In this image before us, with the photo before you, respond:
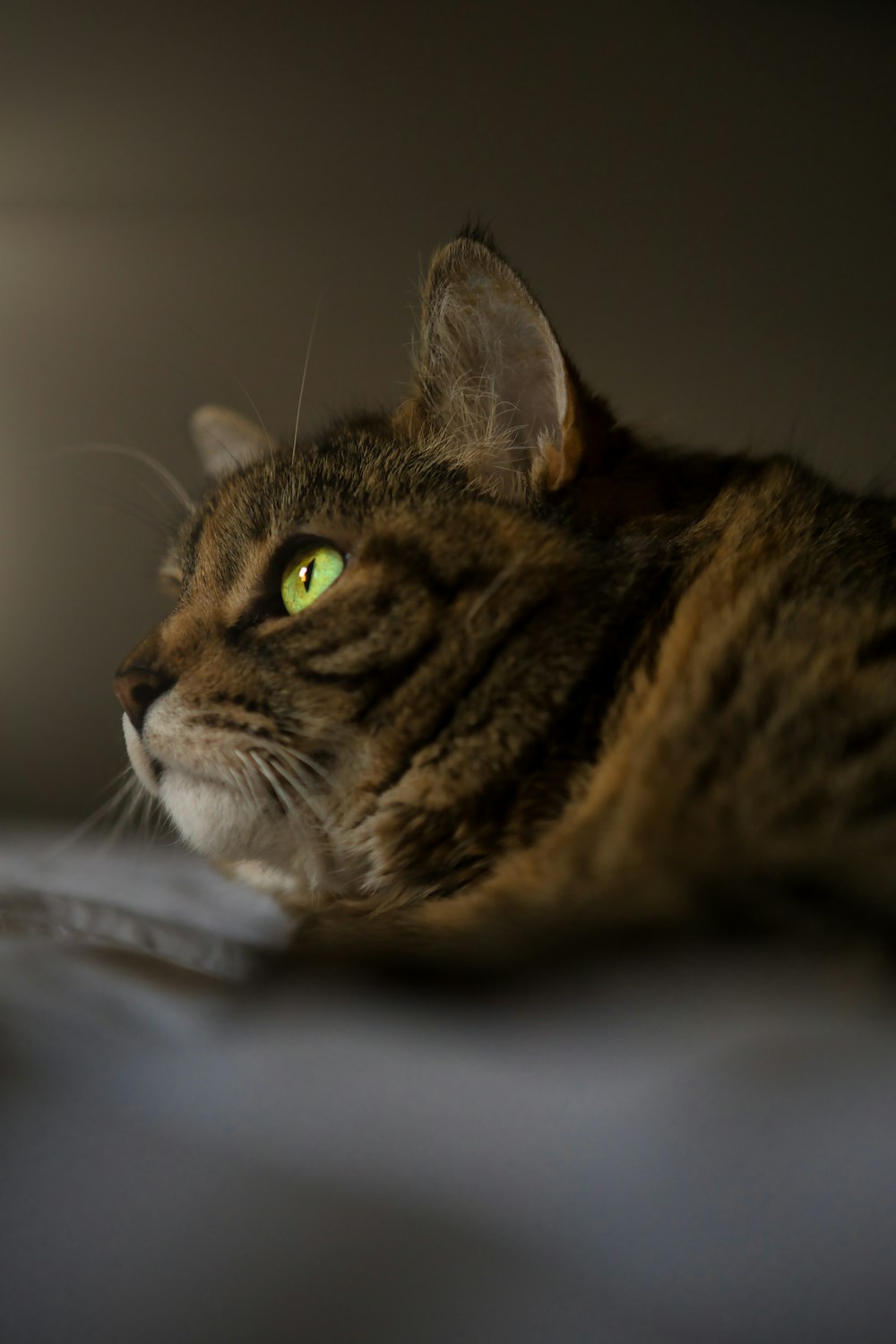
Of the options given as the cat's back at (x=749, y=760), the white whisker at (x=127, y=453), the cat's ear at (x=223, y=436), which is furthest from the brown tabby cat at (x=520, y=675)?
the white whisker at (x=127, y=453)

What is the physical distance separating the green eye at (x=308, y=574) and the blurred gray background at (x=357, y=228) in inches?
13.7

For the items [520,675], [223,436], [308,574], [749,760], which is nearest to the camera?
[749,760]

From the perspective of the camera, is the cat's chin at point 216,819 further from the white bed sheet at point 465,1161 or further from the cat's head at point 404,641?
the white bed sheet at point 465,1161

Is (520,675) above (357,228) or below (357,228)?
below

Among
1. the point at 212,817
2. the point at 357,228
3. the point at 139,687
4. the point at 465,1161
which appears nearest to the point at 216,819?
the point at 212,817

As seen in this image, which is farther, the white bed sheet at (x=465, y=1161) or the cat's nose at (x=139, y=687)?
the cat's nose at (x=139, y=687)

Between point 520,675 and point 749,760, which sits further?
point 520,675

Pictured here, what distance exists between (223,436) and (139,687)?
1.52 ft

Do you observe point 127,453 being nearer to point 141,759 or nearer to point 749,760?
point 141,759

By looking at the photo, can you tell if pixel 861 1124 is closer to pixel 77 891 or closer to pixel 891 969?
pixel 891 969

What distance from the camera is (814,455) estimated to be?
1238 mm

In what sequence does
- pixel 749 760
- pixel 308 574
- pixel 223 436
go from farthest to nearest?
pixel 223 436
pixel 308 574
pixel 749 760

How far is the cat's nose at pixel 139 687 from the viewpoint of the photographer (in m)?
0.78

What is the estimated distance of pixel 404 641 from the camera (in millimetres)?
700
